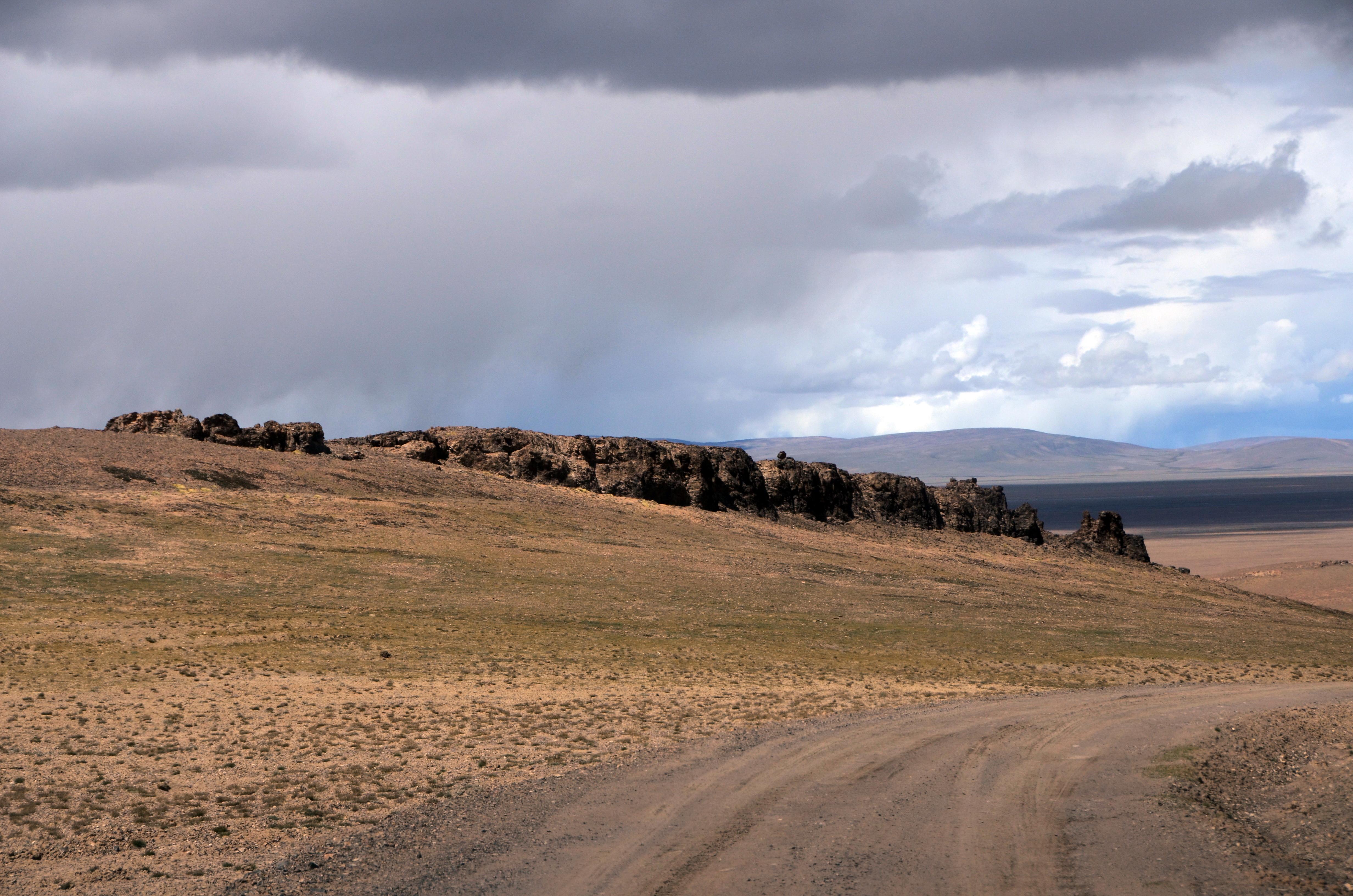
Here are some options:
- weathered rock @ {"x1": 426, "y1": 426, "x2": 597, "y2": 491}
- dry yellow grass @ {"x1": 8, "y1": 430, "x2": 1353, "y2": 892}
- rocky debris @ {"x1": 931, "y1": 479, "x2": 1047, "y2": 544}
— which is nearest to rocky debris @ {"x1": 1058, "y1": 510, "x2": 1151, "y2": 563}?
rocky debris @ {"x1": 931, "y1": 479, "x2": 1047, "y2": 544}

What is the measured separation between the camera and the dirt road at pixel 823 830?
482 inches

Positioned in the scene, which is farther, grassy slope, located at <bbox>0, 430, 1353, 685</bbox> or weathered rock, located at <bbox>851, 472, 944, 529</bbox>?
weathered rock, located at <bbox>851, 472, 944, 529</bbox>

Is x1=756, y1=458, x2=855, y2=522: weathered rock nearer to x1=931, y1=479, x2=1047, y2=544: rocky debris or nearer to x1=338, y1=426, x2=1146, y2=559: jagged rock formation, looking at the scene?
x1=338, y1=426, x2=1146, y2=559: jagged rock formation

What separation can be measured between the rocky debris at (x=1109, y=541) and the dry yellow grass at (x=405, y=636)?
1310 centimetres

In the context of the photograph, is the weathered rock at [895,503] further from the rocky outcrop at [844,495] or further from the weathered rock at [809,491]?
the weathered rock at [809,491]

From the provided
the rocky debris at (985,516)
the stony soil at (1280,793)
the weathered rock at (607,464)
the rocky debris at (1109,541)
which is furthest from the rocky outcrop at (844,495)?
the stony soil at (1280,793)

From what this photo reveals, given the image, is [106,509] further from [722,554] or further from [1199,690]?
[1199,690]

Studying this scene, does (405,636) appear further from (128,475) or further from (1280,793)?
(128,475)

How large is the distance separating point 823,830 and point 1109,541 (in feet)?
260

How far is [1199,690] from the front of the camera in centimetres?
2739

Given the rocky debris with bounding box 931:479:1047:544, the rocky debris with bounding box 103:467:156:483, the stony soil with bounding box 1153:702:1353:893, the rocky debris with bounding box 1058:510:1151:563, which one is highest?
the rocky debris with bounding box 103:467:156:483

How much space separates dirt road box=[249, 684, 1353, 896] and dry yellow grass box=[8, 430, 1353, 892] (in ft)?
5.09

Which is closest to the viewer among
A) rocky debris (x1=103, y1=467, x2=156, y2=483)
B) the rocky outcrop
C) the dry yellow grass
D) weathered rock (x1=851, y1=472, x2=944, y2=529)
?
the dry yellow grass

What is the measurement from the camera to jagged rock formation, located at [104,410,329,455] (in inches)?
2687
